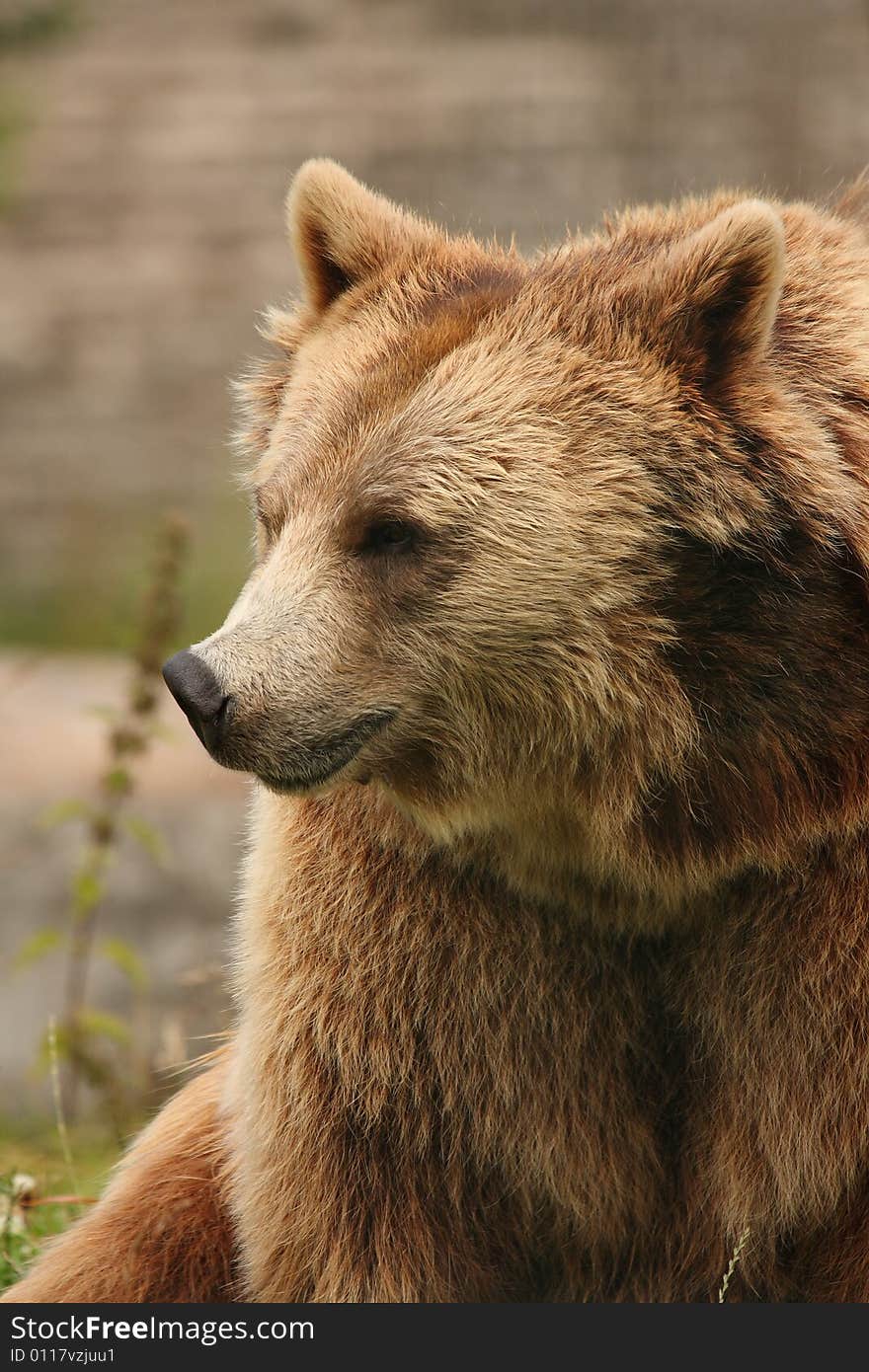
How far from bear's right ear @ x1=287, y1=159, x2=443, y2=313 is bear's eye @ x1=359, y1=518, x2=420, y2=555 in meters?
0.71

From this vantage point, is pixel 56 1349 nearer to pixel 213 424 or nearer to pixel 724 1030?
pixel 724 1030

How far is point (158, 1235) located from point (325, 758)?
1.40 m

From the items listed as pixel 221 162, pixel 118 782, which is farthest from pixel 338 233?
pixel 221 162

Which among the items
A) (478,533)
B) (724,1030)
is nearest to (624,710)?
(478,533)

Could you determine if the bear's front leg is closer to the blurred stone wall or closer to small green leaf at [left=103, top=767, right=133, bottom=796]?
small green leaf at [left=103, top=767, right=133, bottom=796]

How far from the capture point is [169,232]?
14055mm

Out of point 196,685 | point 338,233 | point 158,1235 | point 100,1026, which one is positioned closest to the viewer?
point 196,685

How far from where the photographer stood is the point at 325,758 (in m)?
3.38

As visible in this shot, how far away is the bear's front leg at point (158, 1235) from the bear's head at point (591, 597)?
126 centimetres

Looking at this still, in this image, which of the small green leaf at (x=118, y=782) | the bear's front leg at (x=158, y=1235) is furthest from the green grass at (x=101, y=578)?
the bear's front leg at (x=158, y=1235)

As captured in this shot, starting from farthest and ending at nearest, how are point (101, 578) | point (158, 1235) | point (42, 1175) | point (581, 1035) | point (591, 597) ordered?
point (101, 578), point (42, 1175), point (158, 1235), point (581, 1035), point (591, 597)

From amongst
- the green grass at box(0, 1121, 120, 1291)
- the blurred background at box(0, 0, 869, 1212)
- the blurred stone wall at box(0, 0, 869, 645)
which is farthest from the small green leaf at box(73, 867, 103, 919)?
the blurred stone wall at box(0, 0, 869, 645)

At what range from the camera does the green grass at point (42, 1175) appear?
4.77 m

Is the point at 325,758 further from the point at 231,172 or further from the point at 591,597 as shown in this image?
the point at 231,172
